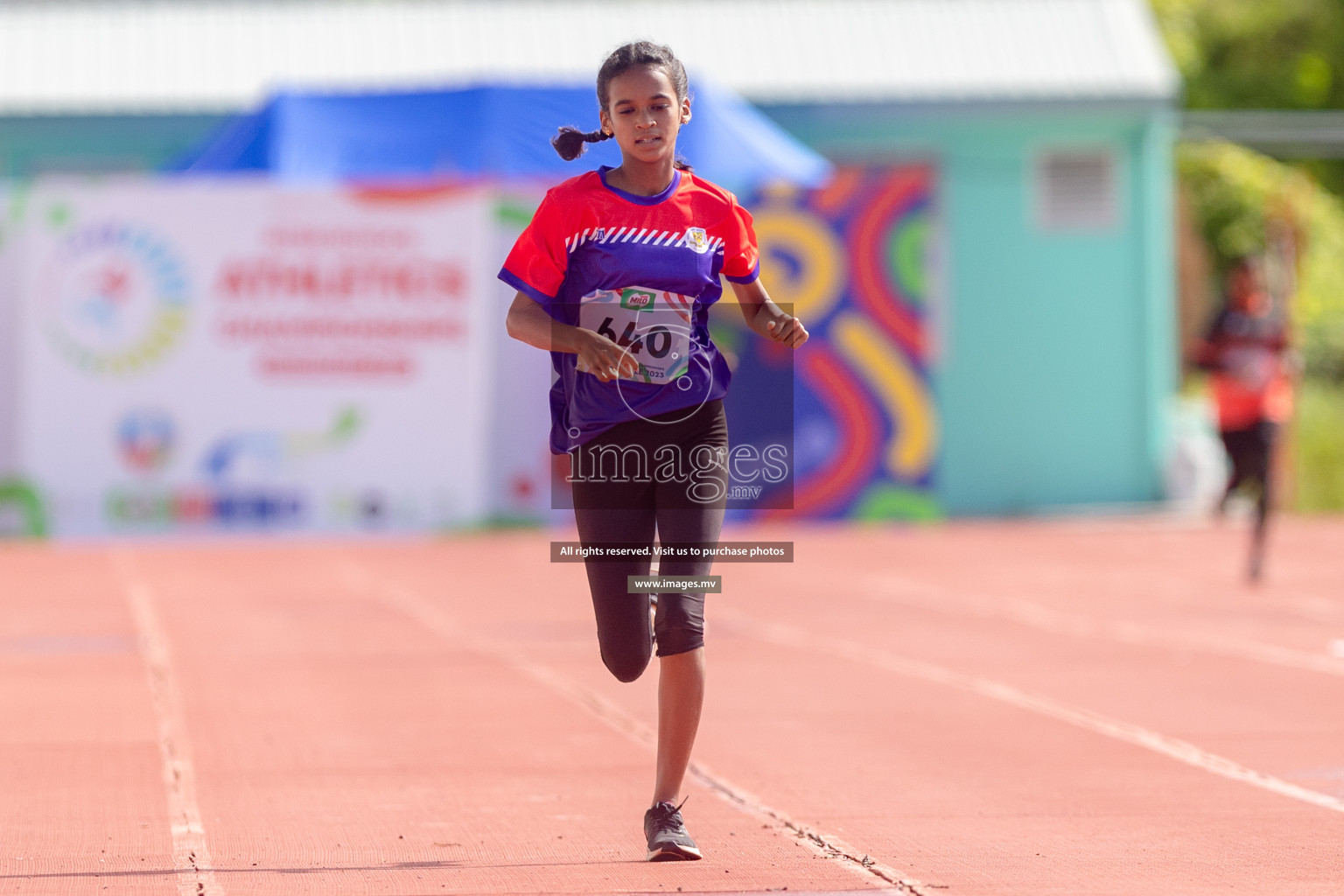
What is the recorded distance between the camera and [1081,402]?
817 inches

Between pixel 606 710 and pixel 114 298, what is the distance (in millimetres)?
9483

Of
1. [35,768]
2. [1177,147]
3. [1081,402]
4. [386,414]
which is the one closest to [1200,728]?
[35,768]

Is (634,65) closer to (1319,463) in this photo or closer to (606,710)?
(606,710)

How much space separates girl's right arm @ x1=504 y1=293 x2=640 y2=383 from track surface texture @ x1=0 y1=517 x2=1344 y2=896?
49.8 inches

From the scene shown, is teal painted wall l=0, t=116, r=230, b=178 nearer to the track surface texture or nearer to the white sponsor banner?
the white sponsor banner

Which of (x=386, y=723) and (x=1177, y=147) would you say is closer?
(x=386, y=723)

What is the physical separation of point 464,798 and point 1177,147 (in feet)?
93.7

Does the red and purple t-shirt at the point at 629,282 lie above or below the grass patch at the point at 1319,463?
above

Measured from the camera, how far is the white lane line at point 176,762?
16.8 feet

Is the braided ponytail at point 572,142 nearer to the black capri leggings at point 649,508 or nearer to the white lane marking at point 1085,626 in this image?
the black capri leggings at point 649,508

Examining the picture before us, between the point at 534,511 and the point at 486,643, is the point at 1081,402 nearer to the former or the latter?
the point at 534,511

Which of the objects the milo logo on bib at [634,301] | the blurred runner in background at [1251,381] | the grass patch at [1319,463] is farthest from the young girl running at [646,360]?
the grass patch at [1319,463]

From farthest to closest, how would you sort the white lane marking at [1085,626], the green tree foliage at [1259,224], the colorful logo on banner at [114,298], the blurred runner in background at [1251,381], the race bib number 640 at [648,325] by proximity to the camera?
1. the green tree foliage at [1259,224]
2. the colorful logo on banner at [114,298]
3. the blurred runner in background at [1251,381]
4. the white lane marking at [1085,626]
5. the race bib number 640 at [648,325]

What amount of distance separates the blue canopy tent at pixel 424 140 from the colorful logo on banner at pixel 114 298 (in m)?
1.84
